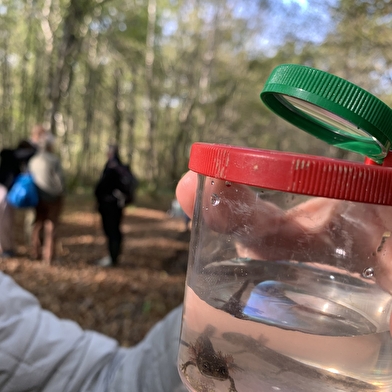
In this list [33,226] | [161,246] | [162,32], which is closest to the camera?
[33,226]

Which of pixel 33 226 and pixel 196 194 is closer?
pixel 196 194

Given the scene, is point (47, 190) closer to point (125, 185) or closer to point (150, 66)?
point (125, 185)

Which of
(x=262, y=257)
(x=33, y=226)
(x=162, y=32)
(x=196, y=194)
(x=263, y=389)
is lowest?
(x=33, y=226)

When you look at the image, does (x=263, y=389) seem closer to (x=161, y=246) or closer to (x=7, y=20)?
(x=161, y=246)

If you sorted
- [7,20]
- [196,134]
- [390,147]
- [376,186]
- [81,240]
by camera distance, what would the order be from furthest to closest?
[196,134] → [7,20] → [81,240] → [390,147] → [376,186]

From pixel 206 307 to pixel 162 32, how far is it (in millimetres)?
14709

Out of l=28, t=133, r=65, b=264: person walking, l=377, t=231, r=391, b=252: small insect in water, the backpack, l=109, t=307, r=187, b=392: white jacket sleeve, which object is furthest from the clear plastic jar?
l=28, t=133, r=65, b=264: person walking

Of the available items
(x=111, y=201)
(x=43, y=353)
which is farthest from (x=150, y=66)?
(x=43, y=353)

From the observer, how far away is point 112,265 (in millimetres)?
4586

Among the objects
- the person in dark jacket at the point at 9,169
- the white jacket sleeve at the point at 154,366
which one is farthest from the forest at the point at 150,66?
the white jacket sleeve at the point at 154,366

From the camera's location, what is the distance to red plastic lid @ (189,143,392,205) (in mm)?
487

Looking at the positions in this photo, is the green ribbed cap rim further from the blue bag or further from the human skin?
the blue bag

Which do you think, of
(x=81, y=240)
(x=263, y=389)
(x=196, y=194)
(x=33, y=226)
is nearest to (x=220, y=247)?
(x=196, y=194)

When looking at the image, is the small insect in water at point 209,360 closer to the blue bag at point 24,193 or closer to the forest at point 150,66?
the blue bag at point 24,193
